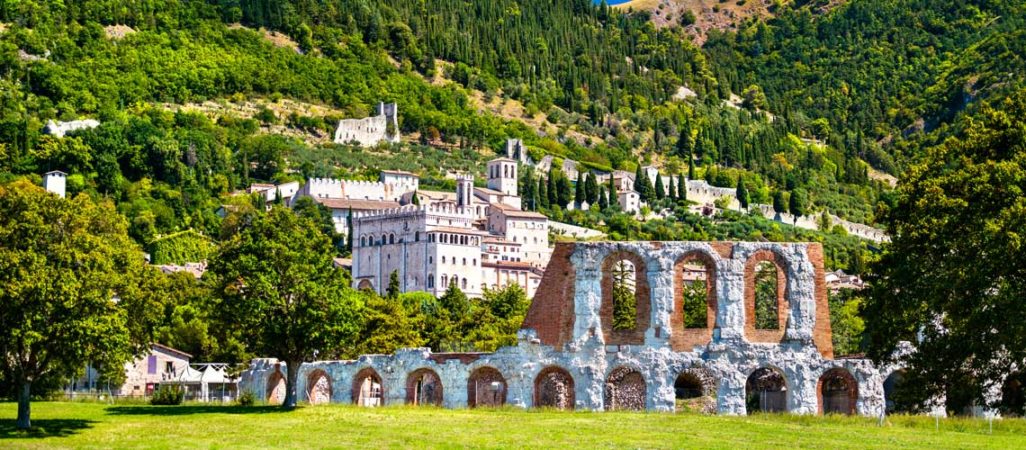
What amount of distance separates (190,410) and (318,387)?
12118mm

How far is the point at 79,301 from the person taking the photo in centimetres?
4088

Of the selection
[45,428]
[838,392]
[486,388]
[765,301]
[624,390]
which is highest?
[765,301]

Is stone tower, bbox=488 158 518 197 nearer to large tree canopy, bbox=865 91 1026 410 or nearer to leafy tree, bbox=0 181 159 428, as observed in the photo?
leafy tree, bbox=0 181 159 428

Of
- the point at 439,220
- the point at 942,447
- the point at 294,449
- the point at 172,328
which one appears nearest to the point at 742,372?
the point at 942,447

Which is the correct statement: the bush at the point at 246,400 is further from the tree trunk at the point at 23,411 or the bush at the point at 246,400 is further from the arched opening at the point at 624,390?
the arched opening at the point at 624,390

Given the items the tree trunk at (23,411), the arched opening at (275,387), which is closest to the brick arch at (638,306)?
the arched opening at (275,387)

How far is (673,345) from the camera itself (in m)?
50.8

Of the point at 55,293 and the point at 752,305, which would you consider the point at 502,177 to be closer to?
the point at 752,305

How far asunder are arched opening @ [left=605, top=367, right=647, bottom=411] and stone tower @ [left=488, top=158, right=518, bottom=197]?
458 feet

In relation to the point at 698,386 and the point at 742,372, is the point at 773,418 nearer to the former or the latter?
the point at 742,372

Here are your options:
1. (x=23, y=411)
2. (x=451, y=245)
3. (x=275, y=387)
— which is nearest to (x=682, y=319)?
(x=275, y=387)

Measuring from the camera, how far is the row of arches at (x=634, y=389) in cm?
5153

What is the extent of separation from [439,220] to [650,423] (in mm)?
118680

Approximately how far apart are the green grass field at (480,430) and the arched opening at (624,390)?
5.09 m
